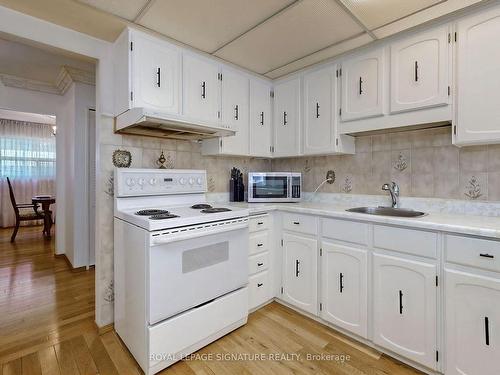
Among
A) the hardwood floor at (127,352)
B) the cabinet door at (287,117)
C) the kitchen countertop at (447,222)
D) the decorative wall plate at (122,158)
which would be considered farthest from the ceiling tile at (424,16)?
the hardwood floor at (127,352)

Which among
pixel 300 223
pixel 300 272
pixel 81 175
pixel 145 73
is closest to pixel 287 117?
pixel 300 223

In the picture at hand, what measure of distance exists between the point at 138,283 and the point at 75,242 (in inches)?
90.0

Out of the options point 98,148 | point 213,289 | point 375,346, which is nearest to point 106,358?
point 213,289

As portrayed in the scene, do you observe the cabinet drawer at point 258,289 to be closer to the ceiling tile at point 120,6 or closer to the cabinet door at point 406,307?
the cabinet door at point 406,307

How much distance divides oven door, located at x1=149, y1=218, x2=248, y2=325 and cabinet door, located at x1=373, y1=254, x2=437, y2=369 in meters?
0.94

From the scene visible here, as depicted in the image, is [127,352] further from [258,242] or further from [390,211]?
[390,211]

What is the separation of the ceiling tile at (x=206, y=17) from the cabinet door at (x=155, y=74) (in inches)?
4.3

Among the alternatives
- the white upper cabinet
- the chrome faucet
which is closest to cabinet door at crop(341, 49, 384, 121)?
the chrome faucet

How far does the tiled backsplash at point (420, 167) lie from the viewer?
171 cm

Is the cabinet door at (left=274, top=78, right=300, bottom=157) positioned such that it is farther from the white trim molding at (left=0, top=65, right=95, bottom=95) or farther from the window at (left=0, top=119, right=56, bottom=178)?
the window at (left=0, top=119, right=56, bottom=178)

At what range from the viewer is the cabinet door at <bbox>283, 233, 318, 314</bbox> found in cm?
204

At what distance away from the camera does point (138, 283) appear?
1.54 metres

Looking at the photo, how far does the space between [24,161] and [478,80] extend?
762 cm

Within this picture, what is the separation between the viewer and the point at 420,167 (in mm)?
1960
